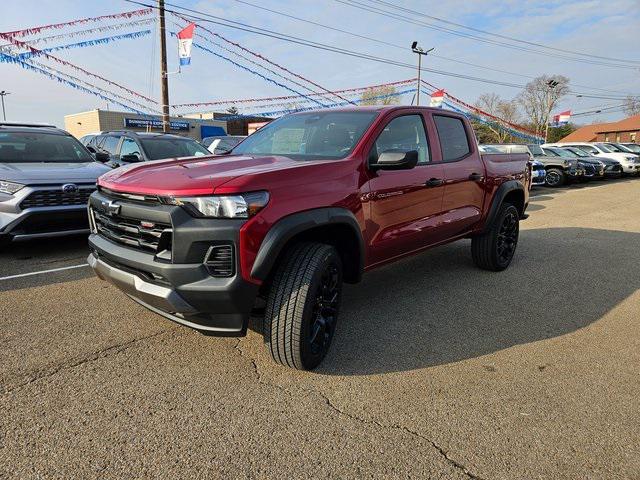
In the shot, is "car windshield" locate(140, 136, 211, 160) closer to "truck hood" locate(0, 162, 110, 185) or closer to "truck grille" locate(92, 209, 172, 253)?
"truck hood" locate(0, 162, 110, 185)

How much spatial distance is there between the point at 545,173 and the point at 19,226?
16721mm

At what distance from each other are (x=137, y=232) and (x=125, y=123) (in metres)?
40.6

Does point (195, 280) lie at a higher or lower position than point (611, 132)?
lower

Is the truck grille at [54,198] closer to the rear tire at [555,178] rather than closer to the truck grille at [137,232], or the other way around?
the truck grille at [137,232]

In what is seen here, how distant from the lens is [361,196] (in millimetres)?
3303

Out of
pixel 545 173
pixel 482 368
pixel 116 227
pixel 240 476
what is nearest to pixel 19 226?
pixel 116 227

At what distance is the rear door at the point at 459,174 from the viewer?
4.39 meters

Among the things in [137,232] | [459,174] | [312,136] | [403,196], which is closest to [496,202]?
[459,174]

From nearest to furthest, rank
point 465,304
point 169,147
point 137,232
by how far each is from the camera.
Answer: point 137,232 < point 465,304 < point 169,147

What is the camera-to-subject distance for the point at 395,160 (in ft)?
10.8

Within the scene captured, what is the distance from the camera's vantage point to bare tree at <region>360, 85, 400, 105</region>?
1155 inches

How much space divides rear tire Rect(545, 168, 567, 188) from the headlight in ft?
56.0

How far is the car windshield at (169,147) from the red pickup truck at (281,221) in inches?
176

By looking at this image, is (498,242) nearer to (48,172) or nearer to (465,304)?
(465,304)
